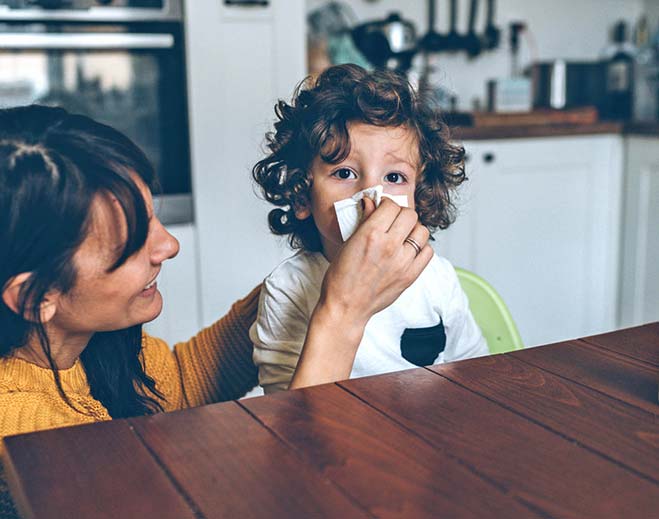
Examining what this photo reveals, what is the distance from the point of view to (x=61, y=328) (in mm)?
1073

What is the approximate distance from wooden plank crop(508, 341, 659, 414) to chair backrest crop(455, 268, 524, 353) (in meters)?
0.56

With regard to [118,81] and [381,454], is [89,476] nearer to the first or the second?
[381,454]

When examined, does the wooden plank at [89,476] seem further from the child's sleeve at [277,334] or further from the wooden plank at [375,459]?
the child's sleeve at [277,334]

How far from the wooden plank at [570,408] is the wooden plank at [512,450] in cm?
2

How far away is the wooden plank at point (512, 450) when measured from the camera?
0.59 m

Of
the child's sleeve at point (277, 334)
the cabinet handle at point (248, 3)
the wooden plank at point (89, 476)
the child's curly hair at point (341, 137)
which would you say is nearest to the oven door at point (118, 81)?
the cabinet handle at point (248, 3)

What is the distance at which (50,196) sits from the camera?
3.06 feet

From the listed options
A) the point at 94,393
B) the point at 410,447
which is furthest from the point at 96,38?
the point at 410,447

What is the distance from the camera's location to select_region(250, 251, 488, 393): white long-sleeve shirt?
1.30 meters

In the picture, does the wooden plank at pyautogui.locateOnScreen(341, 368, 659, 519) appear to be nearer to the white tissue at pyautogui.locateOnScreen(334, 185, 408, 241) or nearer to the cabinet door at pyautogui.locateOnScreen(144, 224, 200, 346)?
the white tissue at pyautogui.locateOnScreen(334, 185, 408, 241)

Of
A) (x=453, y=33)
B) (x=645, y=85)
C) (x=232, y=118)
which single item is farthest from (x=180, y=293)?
(x=645, y=85)

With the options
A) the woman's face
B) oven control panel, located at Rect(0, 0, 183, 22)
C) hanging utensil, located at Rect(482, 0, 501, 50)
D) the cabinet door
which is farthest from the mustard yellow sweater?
hanging utensil, located at Rect(482, 0, 501, 50)

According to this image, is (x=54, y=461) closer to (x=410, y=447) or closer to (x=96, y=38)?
(x=410, y=447)

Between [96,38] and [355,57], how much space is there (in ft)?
3.59
